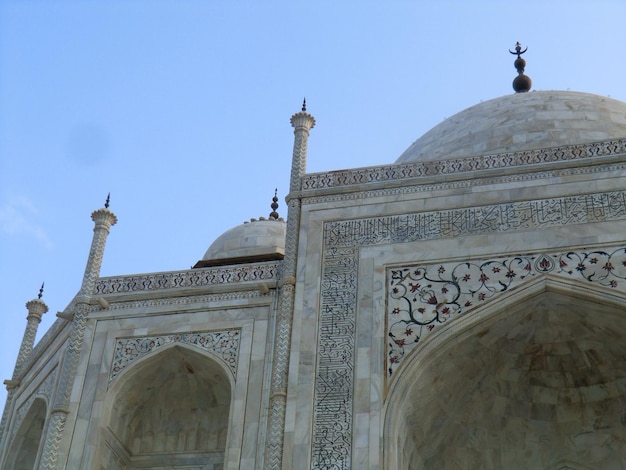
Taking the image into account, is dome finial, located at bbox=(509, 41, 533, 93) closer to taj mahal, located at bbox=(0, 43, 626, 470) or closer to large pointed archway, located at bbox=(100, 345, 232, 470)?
taj mahal, located at bbox=(0, 43, 626, 470)

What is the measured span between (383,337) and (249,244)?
11.2ft

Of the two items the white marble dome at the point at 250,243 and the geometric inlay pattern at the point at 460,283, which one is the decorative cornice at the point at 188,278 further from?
the white marble dome at the point at 250,243

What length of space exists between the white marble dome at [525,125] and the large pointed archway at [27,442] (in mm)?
4160

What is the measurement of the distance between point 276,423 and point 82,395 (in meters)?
1.78

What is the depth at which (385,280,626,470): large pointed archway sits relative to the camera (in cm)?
789

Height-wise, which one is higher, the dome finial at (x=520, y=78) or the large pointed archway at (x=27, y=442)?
the dome finial at (x=520, y=78)

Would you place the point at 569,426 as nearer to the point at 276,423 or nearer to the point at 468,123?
the point at 276,423

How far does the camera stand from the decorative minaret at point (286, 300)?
7.76m

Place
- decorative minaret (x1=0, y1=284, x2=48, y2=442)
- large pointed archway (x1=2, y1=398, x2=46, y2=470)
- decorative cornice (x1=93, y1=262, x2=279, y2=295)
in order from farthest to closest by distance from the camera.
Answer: decorative minaret (x1=0, y1=284, x2=48, y2=442), large pointed archway (x1=2, y1=398, x2=46, y2=470), decorative cornice (x1=93, y1=262, x2=279, y2=295)

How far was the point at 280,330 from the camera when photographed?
8.30 m

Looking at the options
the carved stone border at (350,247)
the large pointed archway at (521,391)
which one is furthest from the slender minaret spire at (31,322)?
the large pointed archway at (521,391)

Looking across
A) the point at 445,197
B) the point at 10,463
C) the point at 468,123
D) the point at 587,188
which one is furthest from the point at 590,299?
the point at 10,463

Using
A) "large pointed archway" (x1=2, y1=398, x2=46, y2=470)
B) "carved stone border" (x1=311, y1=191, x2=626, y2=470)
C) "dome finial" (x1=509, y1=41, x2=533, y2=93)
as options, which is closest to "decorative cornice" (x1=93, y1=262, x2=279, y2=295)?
"carved stone border" (x1=311, y1=191, x2=626, y2=470)

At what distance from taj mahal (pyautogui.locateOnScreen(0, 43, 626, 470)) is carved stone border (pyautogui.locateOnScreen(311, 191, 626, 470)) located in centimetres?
1
